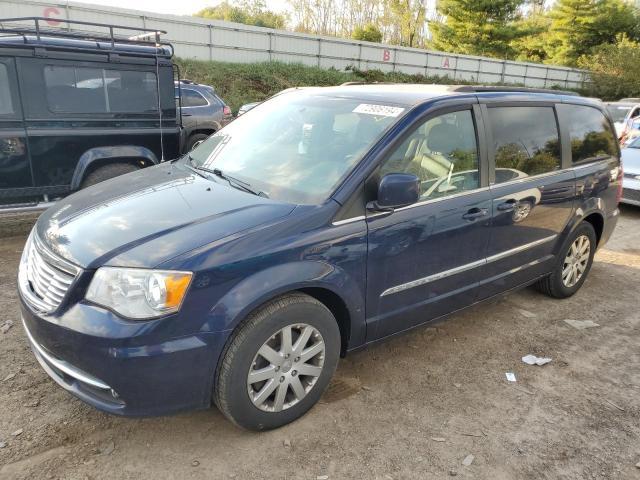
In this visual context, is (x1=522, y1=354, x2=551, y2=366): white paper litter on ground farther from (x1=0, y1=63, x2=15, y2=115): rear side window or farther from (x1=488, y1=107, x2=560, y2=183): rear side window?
(x1=0, y1=63, x2=15, y2=115): rear side window

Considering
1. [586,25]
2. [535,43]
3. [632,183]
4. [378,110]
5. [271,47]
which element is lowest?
[632,183]

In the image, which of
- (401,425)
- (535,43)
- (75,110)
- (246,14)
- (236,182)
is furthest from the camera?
(246,14)

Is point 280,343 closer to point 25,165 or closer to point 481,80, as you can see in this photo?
point 25,165

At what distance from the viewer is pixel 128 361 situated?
219 cm

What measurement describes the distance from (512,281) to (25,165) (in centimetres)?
490

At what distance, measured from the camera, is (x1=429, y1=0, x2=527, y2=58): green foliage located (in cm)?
3478

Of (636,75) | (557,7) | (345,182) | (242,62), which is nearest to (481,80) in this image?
(636,75)

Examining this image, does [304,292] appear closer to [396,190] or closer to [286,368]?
[286,368]

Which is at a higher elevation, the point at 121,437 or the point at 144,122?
the point at 144,122

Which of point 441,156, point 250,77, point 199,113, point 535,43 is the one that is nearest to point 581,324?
point 441,156

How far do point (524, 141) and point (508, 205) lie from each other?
568 millimetres

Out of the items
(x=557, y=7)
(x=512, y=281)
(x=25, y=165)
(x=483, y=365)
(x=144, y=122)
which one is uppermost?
(x=557, y=7)

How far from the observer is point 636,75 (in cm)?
3394

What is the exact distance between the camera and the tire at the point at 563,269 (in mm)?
4355
